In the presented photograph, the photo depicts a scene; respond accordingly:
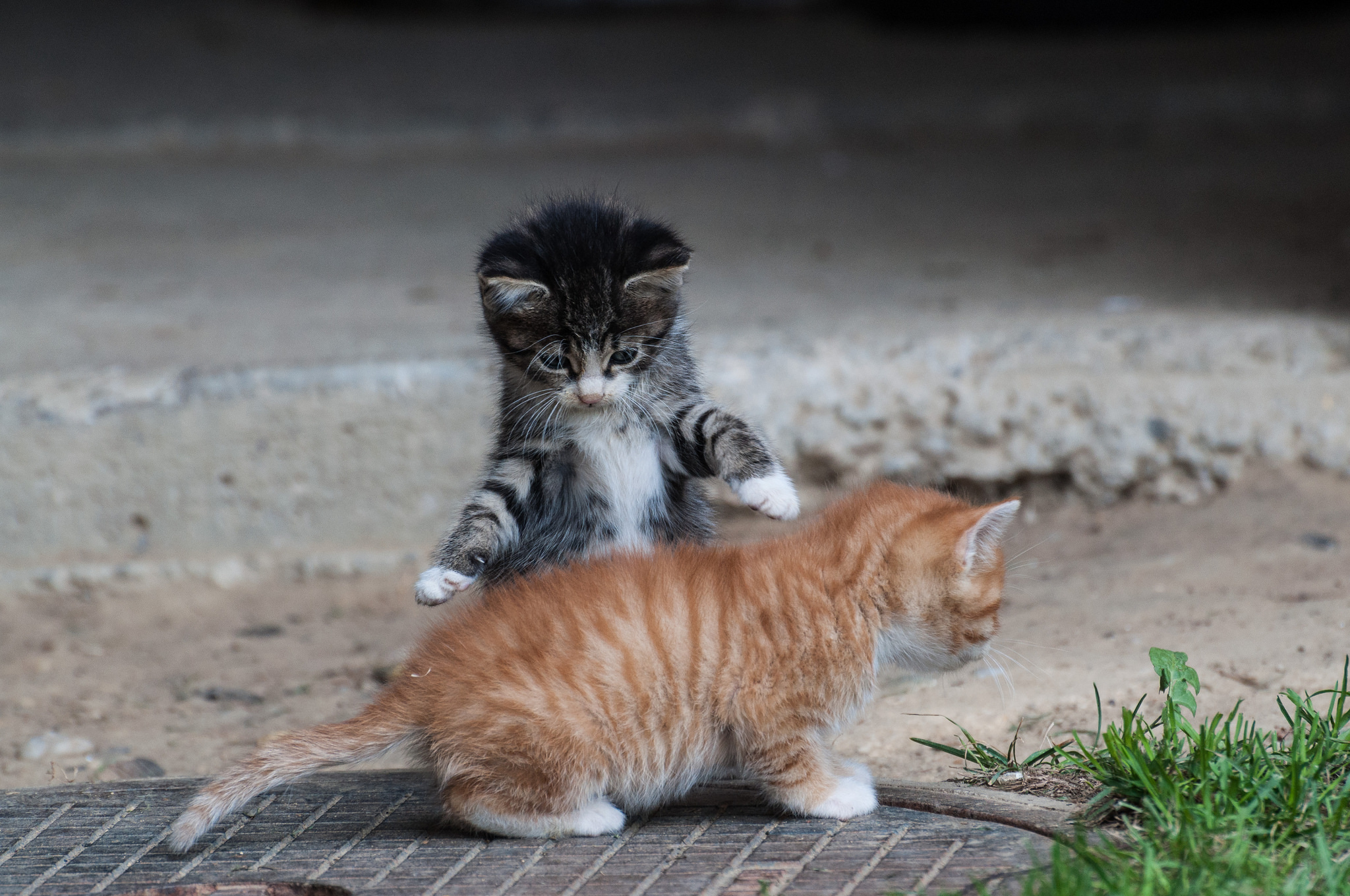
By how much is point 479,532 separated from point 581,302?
0.58 m

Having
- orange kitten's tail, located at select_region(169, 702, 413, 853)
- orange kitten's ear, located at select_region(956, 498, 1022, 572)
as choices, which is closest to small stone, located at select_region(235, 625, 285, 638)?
orange kitten's tail, located at select_region(169, 702, 413, 853)

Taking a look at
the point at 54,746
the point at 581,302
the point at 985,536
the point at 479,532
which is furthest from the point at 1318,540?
the point at 54,746

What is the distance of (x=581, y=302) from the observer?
301 cm

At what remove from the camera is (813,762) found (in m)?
2.58

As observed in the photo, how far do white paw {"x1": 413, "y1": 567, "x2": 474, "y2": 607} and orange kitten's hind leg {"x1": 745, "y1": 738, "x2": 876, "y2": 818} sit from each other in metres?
0.77

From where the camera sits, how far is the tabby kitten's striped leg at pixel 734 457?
2998 millimetres

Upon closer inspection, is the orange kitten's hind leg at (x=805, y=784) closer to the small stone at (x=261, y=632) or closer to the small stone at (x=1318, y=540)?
the small stone at (x=1318, y=540)

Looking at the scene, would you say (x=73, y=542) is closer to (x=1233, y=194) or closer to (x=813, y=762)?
(x=813, y=762)

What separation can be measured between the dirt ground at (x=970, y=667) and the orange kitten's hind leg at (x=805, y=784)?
525mm

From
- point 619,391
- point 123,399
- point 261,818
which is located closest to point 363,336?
point 123,399

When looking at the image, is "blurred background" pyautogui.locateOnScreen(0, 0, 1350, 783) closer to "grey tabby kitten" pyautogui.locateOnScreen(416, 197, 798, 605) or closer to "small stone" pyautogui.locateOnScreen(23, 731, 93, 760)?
"small stone" pyautogui.locateOnScreen(23, 731, 93, 760)

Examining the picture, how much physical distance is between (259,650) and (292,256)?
3.48 meters

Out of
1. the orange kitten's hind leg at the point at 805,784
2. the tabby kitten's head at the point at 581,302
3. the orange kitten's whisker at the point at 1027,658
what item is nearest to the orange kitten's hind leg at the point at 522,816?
the orange kitten's hind leg at the point at 805,784

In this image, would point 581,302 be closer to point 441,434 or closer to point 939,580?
point 939,580
